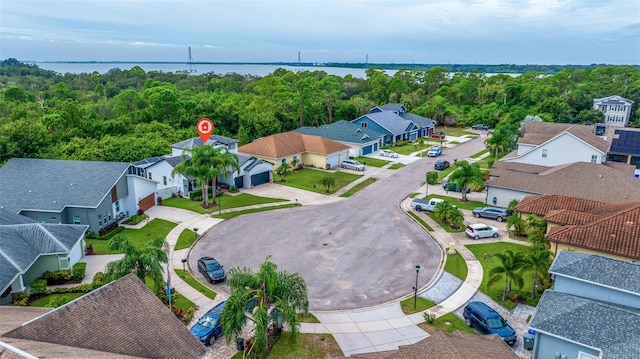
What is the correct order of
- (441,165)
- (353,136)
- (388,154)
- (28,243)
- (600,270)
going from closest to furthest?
(600,270) → (28,243) → (441,165) → (388,154) → (353,136)

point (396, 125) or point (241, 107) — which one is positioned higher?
point (241, 107)

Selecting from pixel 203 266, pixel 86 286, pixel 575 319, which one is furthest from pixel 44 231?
pixel 575 319

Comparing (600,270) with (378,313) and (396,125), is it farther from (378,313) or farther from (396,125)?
(396,125)

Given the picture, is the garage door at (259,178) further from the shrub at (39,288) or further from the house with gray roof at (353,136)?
the shrub at (39,288)

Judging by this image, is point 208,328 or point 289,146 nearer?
point 208,328

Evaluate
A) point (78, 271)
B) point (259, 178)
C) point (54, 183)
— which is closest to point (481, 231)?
point (259, 178)

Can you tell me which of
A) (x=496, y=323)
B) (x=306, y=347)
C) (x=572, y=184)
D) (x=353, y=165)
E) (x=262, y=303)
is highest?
(x=572, y=184)

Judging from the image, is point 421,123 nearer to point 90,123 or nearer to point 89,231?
point 90,123
